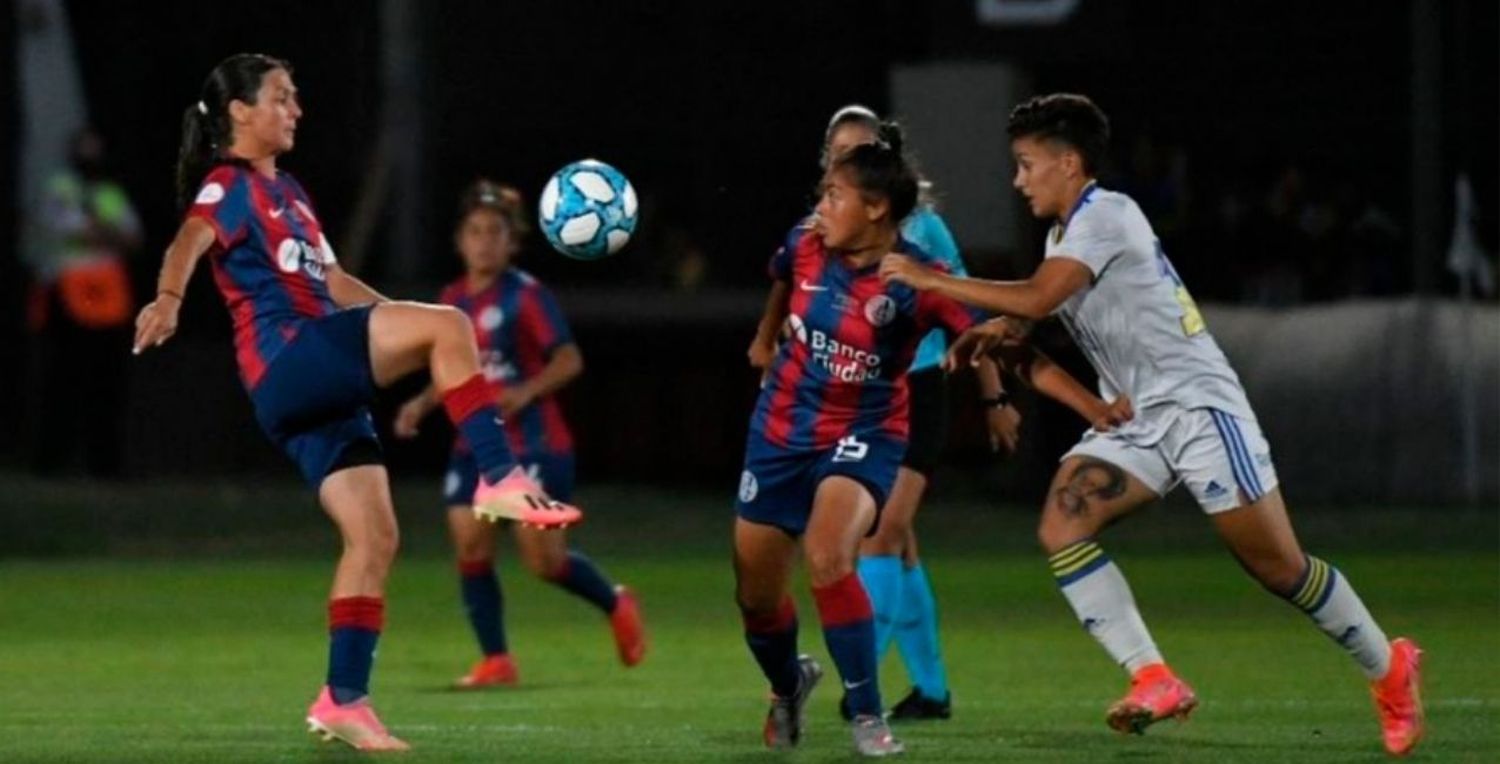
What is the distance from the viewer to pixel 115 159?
23.4m

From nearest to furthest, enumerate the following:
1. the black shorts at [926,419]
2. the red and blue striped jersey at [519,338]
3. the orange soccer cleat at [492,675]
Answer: the black shorts at [926,419] → the orange soccer cleat at [492,675] → the red and blue striped jersey at [519,338]

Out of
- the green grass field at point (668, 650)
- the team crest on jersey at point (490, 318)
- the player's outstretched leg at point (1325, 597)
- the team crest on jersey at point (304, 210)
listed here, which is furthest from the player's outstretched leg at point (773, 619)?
the team crest on jersey at point (490, 318)

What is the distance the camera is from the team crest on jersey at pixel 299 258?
9.78m

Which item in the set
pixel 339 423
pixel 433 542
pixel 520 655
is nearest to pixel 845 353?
pixel 339 423

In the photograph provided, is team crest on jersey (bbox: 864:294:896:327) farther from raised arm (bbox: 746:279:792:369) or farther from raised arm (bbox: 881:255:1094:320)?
raised arm (bbox: 746:279:792:369)

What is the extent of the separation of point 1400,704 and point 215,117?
3.79 meters

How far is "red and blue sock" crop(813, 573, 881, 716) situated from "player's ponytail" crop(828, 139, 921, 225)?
1.07 meters

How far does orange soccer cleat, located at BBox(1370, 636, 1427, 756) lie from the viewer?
9484 mm

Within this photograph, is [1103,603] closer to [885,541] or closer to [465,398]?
[885,541]

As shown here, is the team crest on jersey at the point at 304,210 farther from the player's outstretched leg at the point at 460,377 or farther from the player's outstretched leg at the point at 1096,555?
the player's outstretched leg at the point at 1096,555

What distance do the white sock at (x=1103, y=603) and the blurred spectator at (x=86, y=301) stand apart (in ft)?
40.1

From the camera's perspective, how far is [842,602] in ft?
31.3

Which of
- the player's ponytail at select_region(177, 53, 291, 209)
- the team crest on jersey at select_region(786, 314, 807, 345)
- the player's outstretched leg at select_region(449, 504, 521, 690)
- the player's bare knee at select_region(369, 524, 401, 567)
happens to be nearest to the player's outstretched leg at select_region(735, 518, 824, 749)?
the team crest on jersey at select_region(786, 314, 807, 345)

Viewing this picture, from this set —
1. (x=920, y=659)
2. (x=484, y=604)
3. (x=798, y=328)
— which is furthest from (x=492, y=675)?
(x=798, y=328)
